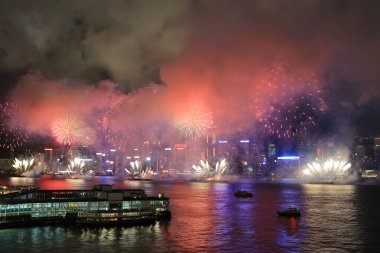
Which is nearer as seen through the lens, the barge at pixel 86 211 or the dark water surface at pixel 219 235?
the dark water surface at pixel 219 235

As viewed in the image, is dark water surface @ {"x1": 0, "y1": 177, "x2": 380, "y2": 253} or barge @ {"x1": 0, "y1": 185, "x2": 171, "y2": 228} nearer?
dark water surface @ {"x1": 0, "y1": 177, "x2": 380, "y2": 253}

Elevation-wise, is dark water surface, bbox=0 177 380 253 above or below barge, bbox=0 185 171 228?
below

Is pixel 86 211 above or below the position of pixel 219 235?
above

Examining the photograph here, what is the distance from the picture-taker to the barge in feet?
214

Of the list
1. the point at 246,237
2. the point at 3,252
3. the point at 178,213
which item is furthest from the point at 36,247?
the point at 178,213

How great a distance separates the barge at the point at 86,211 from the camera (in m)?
65.2

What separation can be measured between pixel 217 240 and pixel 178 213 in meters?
27.1

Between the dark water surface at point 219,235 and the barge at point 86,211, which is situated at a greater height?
the barge at point 86,211

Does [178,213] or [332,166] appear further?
[332,166]

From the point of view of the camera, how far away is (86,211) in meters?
68.9

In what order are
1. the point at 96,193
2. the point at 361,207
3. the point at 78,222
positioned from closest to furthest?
the point at 78,222 → the point at 96,193 → the point at 361,207

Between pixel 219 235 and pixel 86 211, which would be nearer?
pixel 219 235

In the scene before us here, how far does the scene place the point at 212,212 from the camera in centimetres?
8381

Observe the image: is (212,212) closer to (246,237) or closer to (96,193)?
(96,193)
